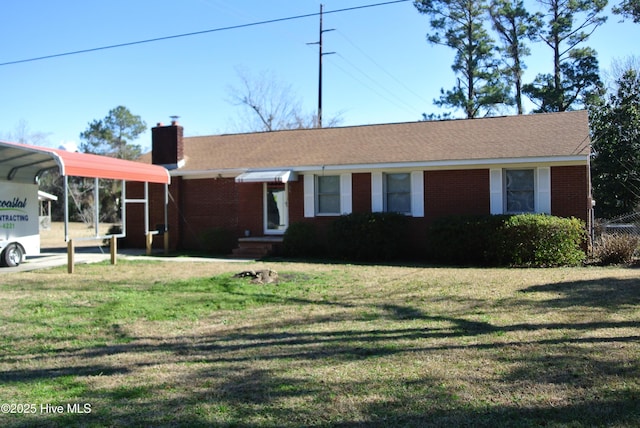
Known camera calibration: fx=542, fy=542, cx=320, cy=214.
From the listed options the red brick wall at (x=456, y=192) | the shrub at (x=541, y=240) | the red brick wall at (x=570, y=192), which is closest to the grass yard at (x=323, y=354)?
the shrub at (x=541, y=240)

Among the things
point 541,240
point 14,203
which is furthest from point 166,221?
point 541,240

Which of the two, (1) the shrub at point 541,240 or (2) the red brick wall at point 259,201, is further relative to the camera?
(2) the red brick wall at point 259,201

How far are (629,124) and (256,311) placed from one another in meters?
21.9

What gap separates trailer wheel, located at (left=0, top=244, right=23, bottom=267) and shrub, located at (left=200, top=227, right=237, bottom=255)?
5700mm

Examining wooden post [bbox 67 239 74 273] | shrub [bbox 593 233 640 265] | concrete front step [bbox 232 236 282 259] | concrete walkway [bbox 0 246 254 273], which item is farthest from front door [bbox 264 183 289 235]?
shrub [bbox 593 233 640 265]

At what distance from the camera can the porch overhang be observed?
1728 cm

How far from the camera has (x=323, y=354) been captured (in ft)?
19.5

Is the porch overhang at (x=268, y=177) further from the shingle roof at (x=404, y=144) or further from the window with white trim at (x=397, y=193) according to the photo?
the window with white trim at (x=397, y=193)

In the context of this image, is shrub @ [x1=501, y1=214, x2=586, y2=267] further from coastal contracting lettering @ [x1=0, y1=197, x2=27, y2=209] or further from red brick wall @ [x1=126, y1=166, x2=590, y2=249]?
coastal contracting lettering @ [x1=0, y1=197, x2=27, y2=209]

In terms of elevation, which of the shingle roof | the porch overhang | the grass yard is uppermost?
the shingle roof

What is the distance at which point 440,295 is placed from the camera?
947cm

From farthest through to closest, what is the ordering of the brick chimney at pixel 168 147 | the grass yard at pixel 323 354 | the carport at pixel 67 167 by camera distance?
the brick chimney at pixel 168 147 < the carport at pixel 67 167 < the grass yard at pixel 323 354

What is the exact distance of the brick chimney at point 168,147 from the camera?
1998 centimetres

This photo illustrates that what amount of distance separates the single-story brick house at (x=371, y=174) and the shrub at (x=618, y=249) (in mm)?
1109
